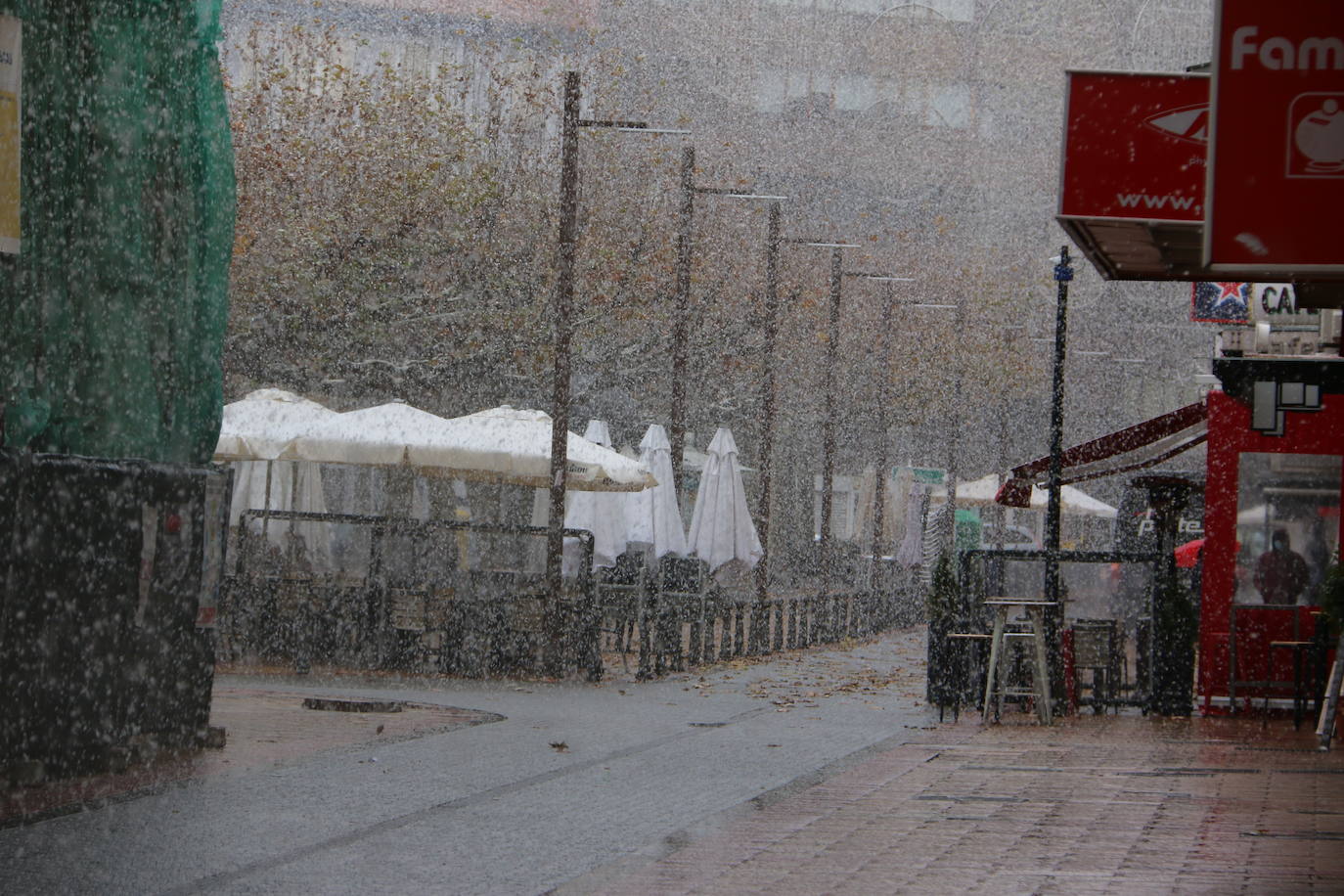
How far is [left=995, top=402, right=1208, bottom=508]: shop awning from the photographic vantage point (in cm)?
2047

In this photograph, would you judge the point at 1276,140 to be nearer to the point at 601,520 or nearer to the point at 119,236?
the point at 119,236

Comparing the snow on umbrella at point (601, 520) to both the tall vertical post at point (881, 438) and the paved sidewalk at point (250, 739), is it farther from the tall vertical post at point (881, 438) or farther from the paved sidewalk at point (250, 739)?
the tall vertical post at point (881, 438)

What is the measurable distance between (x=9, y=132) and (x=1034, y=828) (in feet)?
22.2

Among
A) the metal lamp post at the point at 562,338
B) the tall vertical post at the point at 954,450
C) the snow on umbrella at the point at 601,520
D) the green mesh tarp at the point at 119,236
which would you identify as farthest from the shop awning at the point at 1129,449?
the tall vertical post at the point at 954,450

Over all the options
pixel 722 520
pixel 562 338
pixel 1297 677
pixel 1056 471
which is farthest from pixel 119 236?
pixel 722 520

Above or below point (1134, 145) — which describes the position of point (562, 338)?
below

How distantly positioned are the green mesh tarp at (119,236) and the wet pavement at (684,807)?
229 centimetres

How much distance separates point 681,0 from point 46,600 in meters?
51.8

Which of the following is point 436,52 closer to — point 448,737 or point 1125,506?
point 1125,506

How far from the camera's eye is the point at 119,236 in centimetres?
1249

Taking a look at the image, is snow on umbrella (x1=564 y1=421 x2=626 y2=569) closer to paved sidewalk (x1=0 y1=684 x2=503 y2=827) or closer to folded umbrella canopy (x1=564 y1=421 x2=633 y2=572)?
folded umbrella canopy (x1=564 y1=421 x2=633 y2=572)

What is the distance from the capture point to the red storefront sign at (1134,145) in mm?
9594

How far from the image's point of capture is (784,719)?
16719mm

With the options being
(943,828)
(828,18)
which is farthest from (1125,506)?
(828,18)
